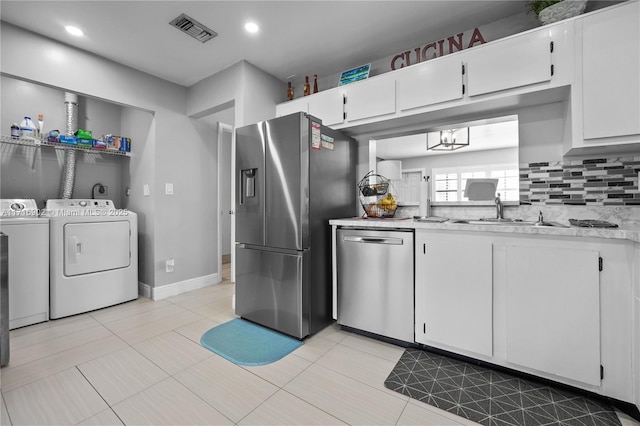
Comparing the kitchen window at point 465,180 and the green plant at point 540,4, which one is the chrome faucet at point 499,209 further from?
the green plant at point 540,4

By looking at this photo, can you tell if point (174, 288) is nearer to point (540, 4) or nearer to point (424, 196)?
point (424, 196)

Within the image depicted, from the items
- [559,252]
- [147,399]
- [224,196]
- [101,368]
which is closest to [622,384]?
[559,252]

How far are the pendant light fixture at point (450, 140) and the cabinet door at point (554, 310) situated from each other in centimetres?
109

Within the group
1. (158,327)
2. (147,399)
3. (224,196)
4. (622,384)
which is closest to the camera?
(622,384)

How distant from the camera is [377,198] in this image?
2.67 m

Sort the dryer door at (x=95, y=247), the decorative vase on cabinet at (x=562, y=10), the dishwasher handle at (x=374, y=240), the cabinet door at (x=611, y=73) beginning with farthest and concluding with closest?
the dryer door at (x=95, y=247) < the dishwasher handle at (x=374, y=240) < the decorative vase on cabinet at (x=562, y=10) < the cabinet door at (x=611, y=73)

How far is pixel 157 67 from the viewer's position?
121 inches

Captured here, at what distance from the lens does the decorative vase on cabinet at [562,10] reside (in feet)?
5.73

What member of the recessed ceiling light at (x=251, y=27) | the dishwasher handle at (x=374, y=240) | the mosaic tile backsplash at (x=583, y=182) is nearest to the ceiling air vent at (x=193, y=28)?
the recessed ceiling light at (x=251, y=27)

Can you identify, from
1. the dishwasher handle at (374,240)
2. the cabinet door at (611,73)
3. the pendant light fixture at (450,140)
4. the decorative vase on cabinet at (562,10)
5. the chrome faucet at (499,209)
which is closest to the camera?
the cabinet door at (611,73)

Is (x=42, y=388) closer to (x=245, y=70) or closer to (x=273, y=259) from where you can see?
(x=273, y=259)

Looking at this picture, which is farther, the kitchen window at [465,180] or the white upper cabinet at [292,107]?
the white upper cabinet at [292,107]

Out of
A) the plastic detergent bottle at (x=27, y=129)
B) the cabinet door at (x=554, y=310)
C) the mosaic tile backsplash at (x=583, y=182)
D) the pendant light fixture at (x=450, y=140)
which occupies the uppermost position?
the plastic detergent bottle at (x=27, y=129)

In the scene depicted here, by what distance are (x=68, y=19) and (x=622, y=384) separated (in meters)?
4.45
